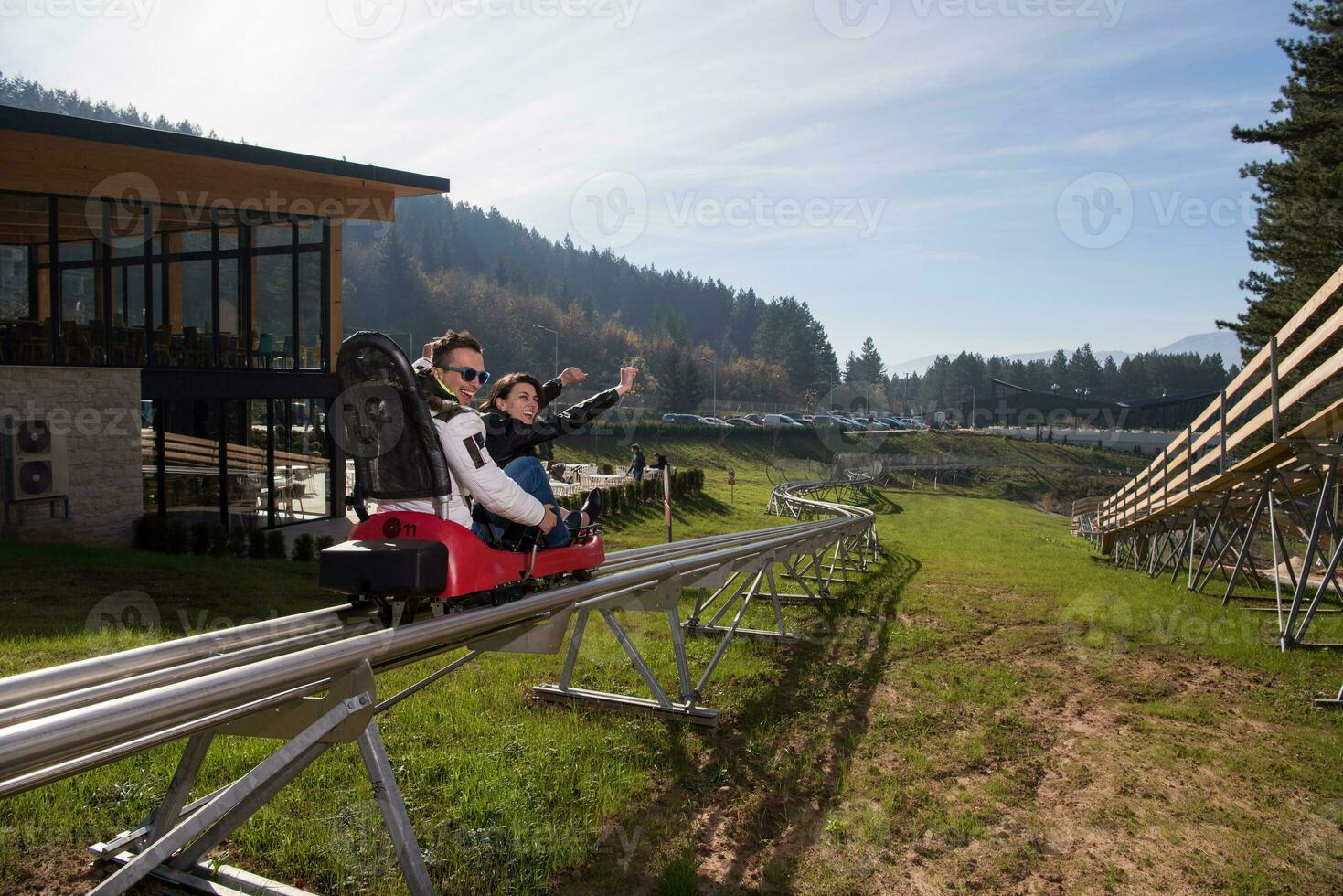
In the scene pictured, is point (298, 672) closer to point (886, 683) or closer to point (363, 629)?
point (363, 629)

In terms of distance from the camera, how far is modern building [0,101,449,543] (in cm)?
1540

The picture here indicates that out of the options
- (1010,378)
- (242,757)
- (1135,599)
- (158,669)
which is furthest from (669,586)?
(1010,378)

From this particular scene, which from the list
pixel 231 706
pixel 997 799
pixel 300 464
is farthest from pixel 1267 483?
pixel 300 464

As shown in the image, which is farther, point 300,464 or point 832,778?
point 300,464

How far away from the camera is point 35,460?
1471 centimetres

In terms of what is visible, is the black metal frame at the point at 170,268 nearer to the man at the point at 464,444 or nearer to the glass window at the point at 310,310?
the glass window at the point at 310,310

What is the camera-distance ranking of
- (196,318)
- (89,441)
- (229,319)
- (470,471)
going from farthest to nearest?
(229,319)
(196,318)
(89,441)
(470,471)

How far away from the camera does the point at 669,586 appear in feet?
18.9

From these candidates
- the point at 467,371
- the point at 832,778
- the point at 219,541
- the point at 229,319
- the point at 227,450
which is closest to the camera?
the point at 467,371

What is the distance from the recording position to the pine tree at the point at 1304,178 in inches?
882

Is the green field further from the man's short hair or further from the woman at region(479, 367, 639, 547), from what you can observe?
the man's short hair

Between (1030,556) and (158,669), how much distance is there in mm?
19363

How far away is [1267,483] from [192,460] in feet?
60.4

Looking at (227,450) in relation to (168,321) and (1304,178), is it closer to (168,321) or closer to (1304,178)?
(168,321)
